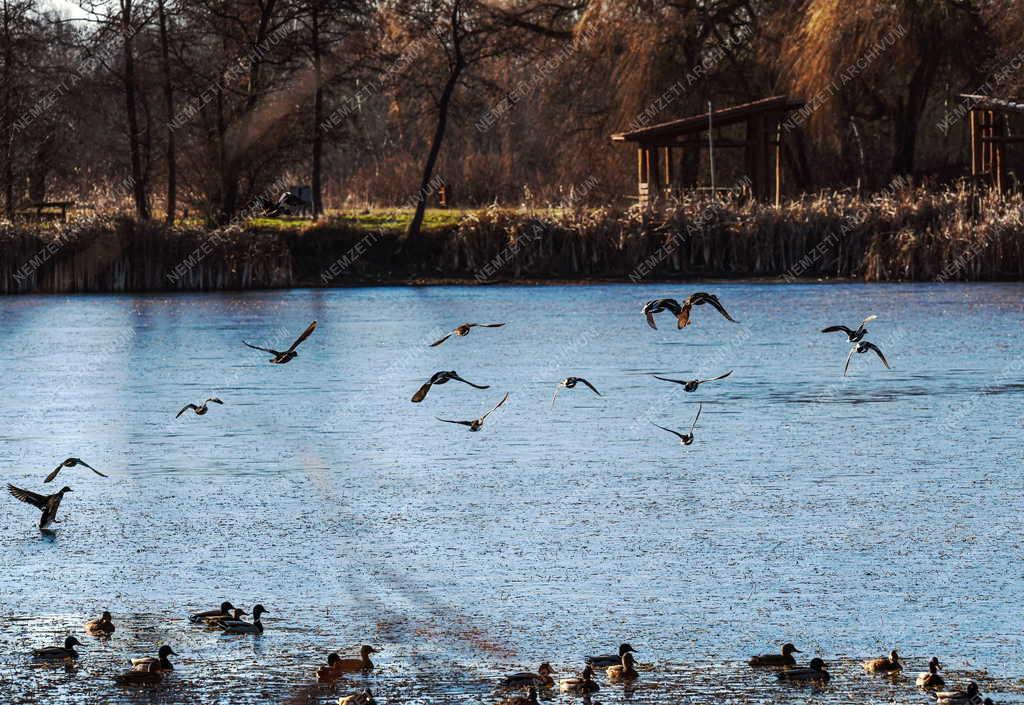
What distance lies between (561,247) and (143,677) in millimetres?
33449

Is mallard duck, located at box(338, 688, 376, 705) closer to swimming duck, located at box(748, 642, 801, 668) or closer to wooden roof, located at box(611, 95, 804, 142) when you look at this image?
swimming duck, located at box(748, 642, 801, 668)

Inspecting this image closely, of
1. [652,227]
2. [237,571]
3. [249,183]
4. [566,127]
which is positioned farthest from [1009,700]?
[566,127]

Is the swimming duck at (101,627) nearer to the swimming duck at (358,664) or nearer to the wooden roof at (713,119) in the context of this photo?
the swimming duck at (358,664)

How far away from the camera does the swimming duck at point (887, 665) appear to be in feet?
30.2

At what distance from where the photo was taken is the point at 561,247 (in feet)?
139

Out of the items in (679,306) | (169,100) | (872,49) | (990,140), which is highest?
(872,49)

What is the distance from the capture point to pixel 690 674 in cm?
936

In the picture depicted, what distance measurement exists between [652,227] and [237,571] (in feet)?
101

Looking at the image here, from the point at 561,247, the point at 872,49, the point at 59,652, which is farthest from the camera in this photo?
the point at 872,49

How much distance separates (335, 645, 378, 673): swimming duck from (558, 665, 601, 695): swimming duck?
1.08 metres

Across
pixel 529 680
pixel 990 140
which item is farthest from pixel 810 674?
pixel 990 140

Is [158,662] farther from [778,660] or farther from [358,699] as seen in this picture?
[778,660]

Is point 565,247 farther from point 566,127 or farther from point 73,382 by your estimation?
point 73,382

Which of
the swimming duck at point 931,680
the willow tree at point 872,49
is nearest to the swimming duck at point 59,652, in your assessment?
the swimming duck at point 931,680
